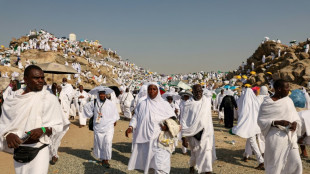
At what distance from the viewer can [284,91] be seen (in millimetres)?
3982

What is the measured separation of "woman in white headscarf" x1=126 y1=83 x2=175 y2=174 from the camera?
14.4ft

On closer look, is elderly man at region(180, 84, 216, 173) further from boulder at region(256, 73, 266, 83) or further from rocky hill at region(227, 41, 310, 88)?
boulder at region(256, 73, 266, 83)

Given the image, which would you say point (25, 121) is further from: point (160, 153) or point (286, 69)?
point (286, 69)

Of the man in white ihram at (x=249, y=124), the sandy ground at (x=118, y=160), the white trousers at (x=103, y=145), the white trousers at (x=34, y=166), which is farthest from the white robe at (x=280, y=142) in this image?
the white trousers at (x=103, y=145)

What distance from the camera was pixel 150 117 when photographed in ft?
15.0

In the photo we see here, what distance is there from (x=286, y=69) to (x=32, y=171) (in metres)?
36.4

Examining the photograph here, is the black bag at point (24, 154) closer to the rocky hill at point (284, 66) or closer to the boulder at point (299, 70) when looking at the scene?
the rocky hill at point (284, 66)

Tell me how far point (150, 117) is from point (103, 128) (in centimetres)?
241

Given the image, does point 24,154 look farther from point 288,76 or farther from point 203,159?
point 288,76

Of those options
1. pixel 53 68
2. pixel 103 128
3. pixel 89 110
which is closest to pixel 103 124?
pixel 103 128

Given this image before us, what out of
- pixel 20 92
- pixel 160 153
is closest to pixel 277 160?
pixel 160 153

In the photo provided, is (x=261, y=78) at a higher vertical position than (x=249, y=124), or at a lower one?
higher

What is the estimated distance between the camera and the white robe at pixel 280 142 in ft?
12.7

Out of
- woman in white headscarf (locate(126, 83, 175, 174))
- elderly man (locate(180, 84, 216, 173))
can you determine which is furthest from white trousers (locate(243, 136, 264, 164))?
woman in white headscarf (locate(126, 83, 175, 174))
